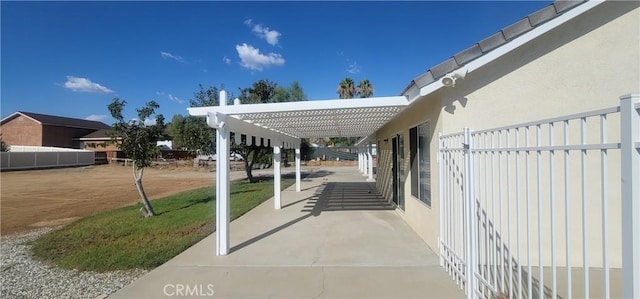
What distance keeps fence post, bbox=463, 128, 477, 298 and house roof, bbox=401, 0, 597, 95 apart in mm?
1323

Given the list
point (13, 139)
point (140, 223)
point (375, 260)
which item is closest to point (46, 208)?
point (140, 223)

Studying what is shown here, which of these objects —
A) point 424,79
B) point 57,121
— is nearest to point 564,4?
point 424,79

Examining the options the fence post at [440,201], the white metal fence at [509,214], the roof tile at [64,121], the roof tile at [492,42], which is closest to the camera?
the white metal fence at [509,214]

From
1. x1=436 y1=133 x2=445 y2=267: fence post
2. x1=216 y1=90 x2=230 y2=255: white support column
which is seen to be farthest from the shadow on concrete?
x1=436 y1=133 x2=445 y2=267: fence post

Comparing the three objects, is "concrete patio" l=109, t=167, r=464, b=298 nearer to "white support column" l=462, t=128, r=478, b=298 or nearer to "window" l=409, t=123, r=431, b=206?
"white support column" l=462, t=128, r=478, b=298

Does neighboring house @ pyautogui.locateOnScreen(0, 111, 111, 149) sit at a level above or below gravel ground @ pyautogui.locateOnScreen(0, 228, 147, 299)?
above

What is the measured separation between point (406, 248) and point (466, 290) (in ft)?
7.30

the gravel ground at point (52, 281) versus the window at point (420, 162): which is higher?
the window at point (420, 162)

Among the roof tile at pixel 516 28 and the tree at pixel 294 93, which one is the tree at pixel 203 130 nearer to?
the tree at pixel 294 93

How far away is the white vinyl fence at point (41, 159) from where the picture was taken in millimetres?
35250

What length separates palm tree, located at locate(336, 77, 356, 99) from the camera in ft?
145

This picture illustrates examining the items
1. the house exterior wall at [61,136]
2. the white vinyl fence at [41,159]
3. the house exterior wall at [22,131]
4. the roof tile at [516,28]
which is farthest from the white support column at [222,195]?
the house exterior wall at [22,131]

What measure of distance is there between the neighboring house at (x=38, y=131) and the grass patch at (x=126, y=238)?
50.0 m

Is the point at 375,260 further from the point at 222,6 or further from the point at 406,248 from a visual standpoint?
the point at 222,6
